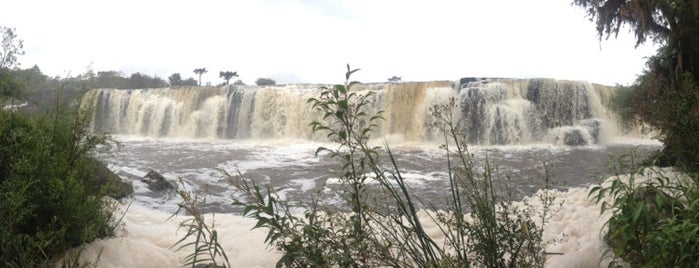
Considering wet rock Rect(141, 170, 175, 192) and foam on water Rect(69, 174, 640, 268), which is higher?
foam on water Rect(69, 174, 640, 268)

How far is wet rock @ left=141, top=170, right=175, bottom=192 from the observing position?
8.51 meters

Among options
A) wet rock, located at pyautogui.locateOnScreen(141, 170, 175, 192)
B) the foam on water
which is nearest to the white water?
the foam on water

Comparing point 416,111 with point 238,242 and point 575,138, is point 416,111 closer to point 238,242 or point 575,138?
point 575,138

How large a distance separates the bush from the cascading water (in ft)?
46.0

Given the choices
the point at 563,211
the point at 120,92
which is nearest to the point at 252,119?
the point at 120,92

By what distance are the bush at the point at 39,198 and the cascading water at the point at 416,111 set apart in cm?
1403

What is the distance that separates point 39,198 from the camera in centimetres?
285

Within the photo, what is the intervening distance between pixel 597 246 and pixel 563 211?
1678 millimetres

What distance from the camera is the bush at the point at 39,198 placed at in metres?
2.51

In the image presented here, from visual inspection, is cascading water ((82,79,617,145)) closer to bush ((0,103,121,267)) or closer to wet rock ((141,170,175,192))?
wet rock ((141,170,175,192))

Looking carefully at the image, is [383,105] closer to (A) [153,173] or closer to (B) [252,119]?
(B) [252,119]

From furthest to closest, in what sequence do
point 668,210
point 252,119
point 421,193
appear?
point 252,119
point 421,193
point 668,210

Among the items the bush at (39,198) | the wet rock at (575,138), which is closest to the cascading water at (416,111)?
the wet rock at (575,138)

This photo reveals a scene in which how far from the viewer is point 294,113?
76.0 ft
